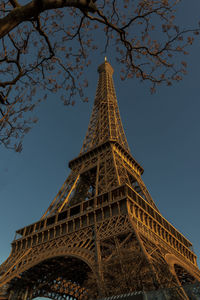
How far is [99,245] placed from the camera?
1747cm

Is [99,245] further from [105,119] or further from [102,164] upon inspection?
[105,119]

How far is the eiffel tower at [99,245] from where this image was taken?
13.5 meters

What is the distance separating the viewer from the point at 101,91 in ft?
160

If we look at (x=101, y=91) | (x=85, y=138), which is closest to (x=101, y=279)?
(x=85, y=138)

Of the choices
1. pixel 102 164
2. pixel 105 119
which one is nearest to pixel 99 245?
pixel 102 164

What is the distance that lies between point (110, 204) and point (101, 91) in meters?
32.6

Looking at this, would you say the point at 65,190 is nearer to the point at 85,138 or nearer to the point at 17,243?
the point at 17,243

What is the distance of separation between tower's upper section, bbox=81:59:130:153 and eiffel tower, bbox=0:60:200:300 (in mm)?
3654

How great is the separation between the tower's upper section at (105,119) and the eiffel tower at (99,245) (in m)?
3.65

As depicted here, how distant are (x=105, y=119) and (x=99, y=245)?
89.8ft

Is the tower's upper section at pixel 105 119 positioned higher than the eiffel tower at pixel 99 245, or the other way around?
the tower's upper section at pixel 105 119

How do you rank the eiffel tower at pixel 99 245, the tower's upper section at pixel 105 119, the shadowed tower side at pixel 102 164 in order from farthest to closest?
the tower's upper section at pixel 105 119
the shadowed tower side at pixel 102 164
the eiffel tower at pixel 99 245

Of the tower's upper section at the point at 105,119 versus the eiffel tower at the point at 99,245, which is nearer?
the eiffel tower at the point at 99,245

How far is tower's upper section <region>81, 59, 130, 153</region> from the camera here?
3678cm
